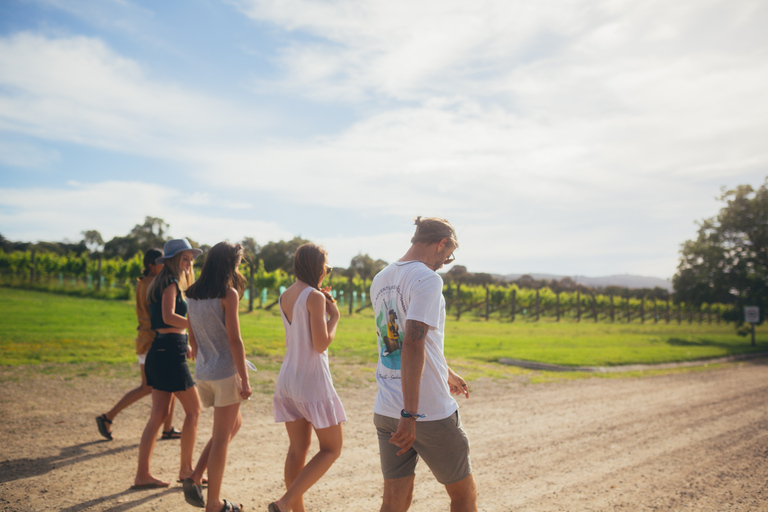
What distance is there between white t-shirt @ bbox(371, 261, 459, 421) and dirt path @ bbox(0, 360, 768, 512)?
1.77 meters

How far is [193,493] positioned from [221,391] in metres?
0.76

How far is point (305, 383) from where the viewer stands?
3334 millimetres

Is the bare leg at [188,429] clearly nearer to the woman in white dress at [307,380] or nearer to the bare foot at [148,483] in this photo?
the bare foot at [148,483]

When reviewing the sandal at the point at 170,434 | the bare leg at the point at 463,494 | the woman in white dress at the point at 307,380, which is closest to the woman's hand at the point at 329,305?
the woman in white dress at the point at 307,380

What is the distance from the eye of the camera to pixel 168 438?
5.71 metres

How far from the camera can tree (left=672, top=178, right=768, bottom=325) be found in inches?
1180

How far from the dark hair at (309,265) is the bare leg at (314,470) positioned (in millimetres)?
1023

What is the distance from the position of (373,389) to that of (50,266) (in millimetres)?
36160

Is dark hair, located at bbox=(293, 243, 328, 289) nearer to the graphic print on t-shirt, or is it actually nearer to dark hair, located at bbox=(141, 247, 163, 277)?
the graphic print on t-shirt

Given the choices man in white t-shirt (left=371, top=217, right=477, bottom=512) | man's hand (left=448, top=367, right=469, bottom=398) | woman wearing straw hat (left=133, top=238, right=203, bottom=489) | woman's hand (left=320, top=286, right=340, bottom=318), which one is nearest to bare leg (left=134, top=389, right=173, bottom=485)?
woman wearing straw hat (left=133, top=238, right=203, bottom=489)

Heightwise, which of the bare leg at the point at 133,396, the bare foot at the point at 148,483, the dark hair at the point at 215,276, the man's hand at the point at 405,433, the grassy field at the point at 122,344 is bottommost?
the grassy field at the point at 122,344

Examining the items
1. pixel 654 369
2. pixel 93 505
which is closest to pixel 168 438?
pixel 93 505

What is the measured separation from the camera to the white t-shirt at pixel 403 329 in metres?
2.55

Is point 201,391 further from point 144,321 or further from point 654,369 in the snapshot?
point 654,369
